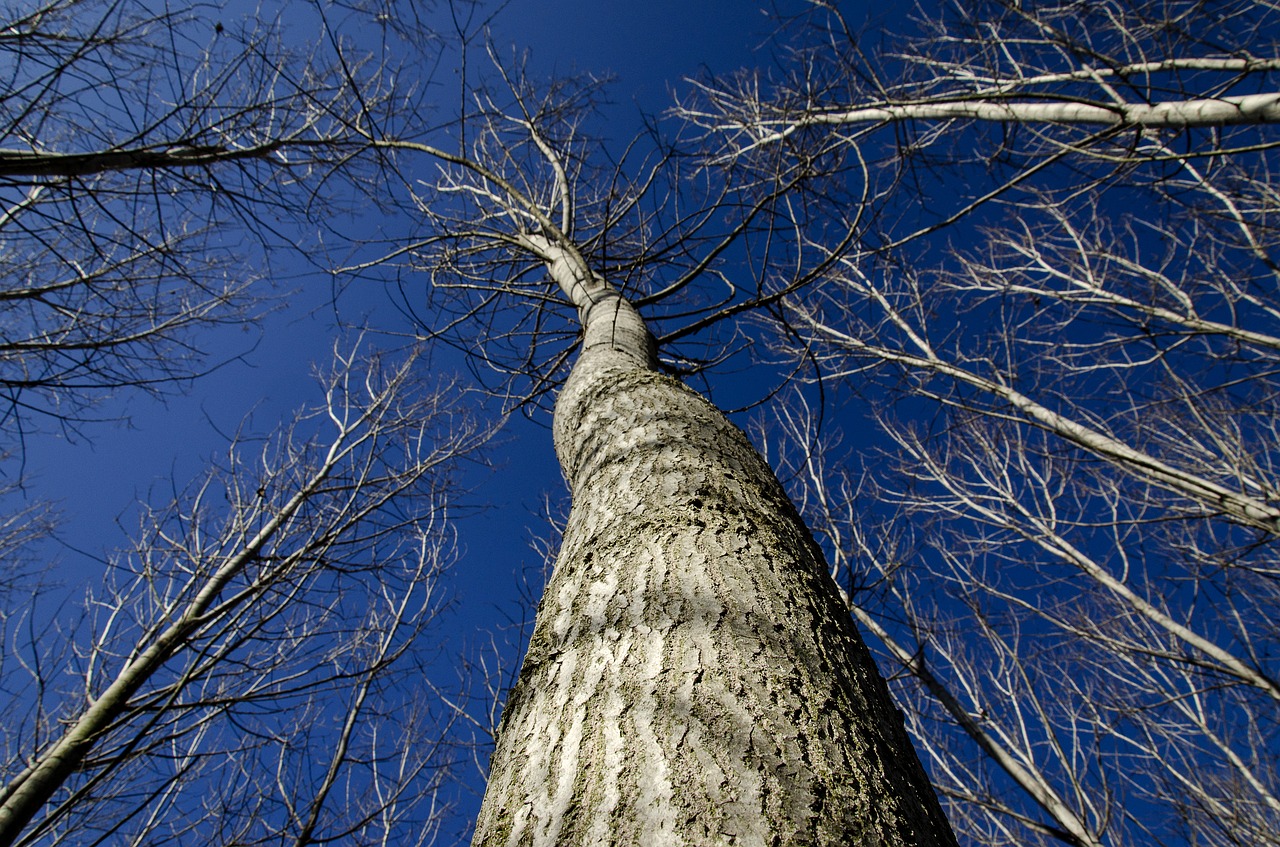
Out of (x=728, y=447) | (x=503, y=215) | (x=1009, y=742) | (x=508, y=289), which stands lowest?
(x=1009, y=742)

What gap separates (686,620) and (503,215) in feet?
13.7

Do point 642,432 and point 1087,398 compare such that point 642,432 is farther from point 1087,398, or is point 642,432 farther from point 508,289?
point 1087,398

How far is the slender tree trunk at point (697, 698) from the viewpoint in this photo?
1.89ft

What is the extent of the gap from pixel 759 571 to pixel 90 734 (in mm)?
2734

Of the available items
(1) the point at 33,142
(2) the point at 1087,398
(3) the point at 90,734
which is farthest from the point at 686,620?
(2) the point at 1087,398

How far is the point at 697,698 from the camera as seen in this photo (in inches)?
26.4

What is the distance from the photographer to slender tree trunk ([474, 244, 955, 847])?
0.58 meters

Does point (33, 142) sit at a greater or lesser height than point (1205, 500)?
greater

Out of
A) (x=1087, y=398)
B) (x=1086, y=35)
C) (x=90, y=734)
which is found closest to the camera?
(x=90, y=734)

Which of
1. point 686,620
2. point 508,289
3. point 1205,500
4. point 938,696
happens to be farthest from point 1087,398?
point 686,620

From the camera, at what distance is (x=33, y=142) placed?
186cm

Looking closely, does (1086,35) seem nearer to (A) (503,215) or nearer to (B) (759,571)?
(A) (503,215)

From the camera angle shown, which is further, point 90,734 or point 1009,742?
point 1009,742

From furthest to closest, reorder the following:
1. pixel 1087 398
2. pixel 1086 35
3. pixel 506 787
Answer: pixel 1087 398 → pixel 1086 35 → pixel 506 787
